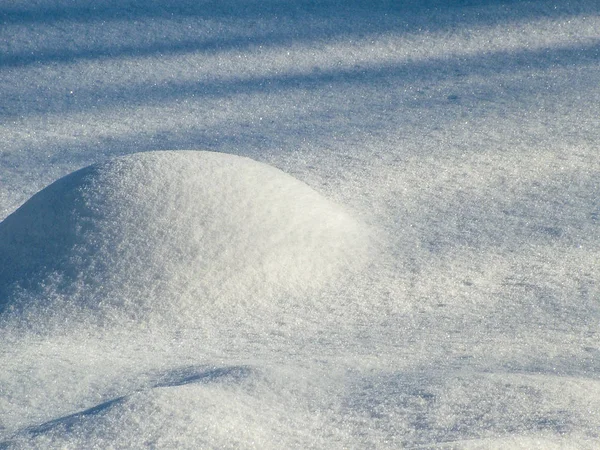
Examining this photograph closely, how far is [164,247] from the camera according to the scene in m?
1.34

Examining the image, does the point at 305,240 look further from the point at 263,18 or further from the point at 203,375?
the point at 263,18

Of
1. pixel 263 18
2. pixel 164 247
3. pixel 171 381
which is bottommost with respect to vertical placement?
pixel 171 381

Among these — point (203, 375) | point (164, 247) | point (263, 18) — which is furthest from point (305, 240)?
point (263, 18)

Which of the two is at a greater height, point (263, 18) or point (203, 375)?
point (263, 18)

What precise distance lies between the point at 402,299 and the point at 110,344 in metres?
0.49

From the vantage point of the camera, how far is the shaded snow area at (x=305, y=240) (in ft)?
3.18

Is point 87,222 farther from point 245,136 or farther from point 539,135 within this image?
point 539,135

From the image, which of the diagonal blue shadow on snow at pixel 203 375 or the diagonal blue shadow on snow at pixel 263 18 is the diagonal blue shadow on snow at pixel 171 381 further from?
the diagonal blue shadow on snow at pixel 263 18

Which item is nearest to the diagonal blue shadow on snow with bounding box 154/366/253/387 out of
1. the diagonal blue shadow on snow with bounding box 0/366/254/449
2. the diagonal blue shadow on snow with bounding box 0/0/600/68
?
the diagonal blue shadow on snow with bounding box 0/366/254/449

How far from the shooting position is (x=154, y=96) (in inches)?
86.8

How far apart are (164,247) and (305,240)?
0.26m

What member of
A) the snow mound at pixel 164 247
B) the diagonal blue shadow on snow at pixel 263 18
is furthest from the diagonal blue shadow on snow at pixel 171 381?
the diagonal blue shadow on snow at pixel 263 18

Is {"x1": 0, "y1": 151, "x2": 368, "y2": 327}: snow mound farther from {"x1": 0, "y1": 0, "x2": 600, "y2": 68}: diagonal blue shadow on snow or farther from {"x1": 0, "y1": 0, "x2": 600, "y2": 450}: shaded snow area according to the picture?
{"x1": 0, "y1": 0, "x2": 600, "y2": 68}: diagonal blue shadow on snow

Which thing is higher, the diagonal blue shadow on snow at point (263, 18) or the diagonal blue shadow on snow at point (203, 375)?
the diagonal blue shadow on snow at point (263, 18)
